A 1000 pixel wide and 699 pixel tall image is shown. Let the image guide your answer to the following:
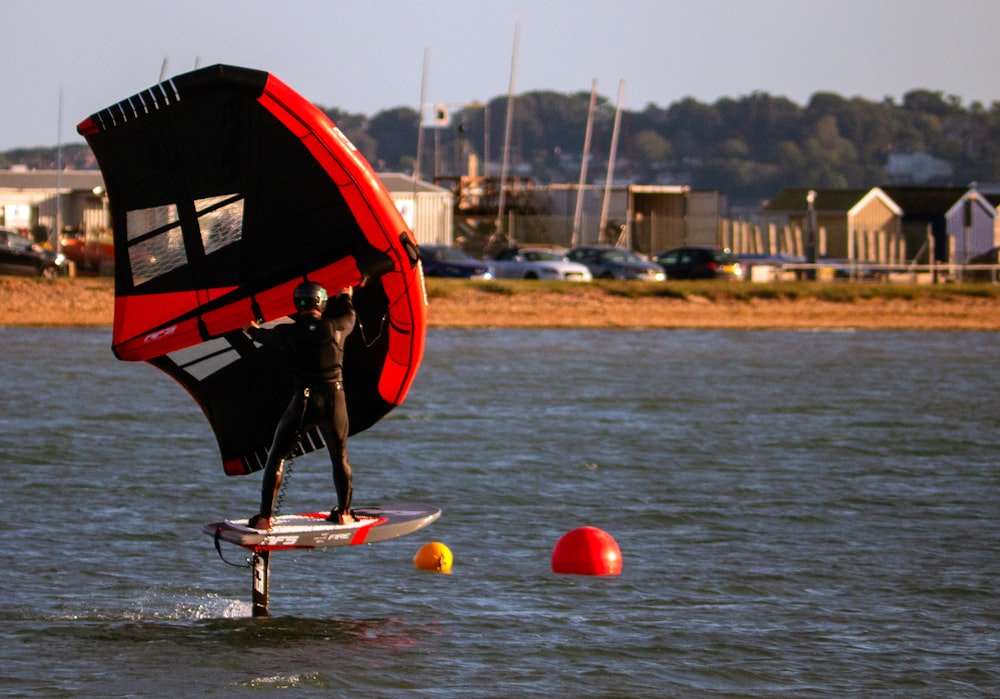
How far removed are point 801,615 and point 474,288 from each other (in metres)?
29.3

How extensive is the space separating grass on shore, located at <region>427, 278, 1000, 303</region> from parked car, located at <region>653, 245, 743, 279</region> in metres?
2.48

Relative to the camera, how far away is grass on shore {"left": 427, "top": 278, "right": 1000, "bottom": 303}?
41.3 metres

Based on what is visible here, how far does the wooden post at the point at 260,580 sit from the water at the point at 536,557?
0.42 feet

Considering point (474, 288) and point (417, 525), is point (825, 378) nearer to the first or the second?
point (474, 288)

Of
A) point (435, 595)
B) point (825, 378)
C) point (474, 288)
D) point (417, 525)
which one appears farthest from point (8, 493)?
point (474, 288)

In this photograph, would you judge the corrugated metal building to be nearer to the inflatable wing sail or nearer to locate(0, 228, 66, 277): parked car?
locate(0, 228, 66, 277): parked car

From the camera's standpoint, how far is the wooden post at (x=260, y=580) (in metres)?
11.1

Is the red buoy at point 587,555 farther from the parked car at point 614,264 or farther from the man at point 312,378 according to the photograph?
the parked car at point 614,264

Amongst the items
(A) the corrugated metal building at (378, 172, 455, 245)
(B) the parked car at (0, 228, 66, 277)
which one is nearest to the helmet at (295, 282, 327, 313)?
(B) the parked car at (0, 228, 66, 277)

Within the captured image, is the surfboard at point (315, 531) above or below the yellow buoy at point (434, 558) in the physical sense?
above

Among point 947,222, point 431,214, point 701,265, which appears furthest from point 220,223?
point 947,222

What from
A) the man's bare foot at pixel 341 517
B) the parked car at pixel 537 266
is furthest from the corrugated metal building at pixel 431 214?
the man's bare foot at pixel 341 517

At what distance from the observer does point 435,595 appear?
12.6 meters

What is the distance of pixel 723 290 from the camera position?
42.8m
